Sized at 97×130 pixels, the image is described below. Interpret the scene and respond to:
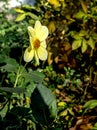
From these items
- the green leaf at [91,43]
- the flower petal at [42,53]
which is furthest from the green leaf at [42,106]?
the green leaf at [91,43]

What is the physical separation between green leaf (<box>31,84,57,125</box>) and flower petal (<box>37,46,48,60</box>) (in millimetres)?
143

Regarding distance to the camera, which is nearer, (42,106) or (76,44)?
(42,106)

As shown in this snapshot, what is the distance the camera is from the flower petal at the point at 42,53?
1551mm

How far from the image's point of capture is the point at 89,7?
255cm

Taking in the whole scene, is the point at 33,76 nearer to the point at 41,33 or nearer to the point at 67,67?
the point at 41,33

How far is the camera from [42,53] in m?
1.56

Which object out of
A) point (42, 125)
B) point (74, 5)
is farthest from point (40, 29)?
point (74, 5)

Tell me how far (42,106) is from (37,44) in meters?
0.25

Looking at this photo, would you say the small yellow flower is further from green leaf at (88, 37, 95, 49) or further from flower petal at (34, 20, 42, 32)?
green leaf at (88, 37, 95, 49)

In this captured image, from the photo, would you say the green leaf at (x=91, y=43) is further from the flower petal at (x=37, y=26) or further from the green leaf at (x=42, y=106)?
the green leaf at (x=42, y=106)

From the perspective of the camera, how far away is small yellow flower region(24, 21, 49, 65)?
60.9 inches

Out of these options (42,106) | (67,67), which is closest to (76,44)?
(67,67)

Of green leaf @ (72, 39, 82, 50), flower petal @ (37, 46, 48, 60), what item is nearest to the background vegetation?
green leaf @ (72, 39, 82, 50)

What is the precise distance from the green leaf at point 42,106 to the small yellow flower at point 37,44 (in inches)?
5.9
